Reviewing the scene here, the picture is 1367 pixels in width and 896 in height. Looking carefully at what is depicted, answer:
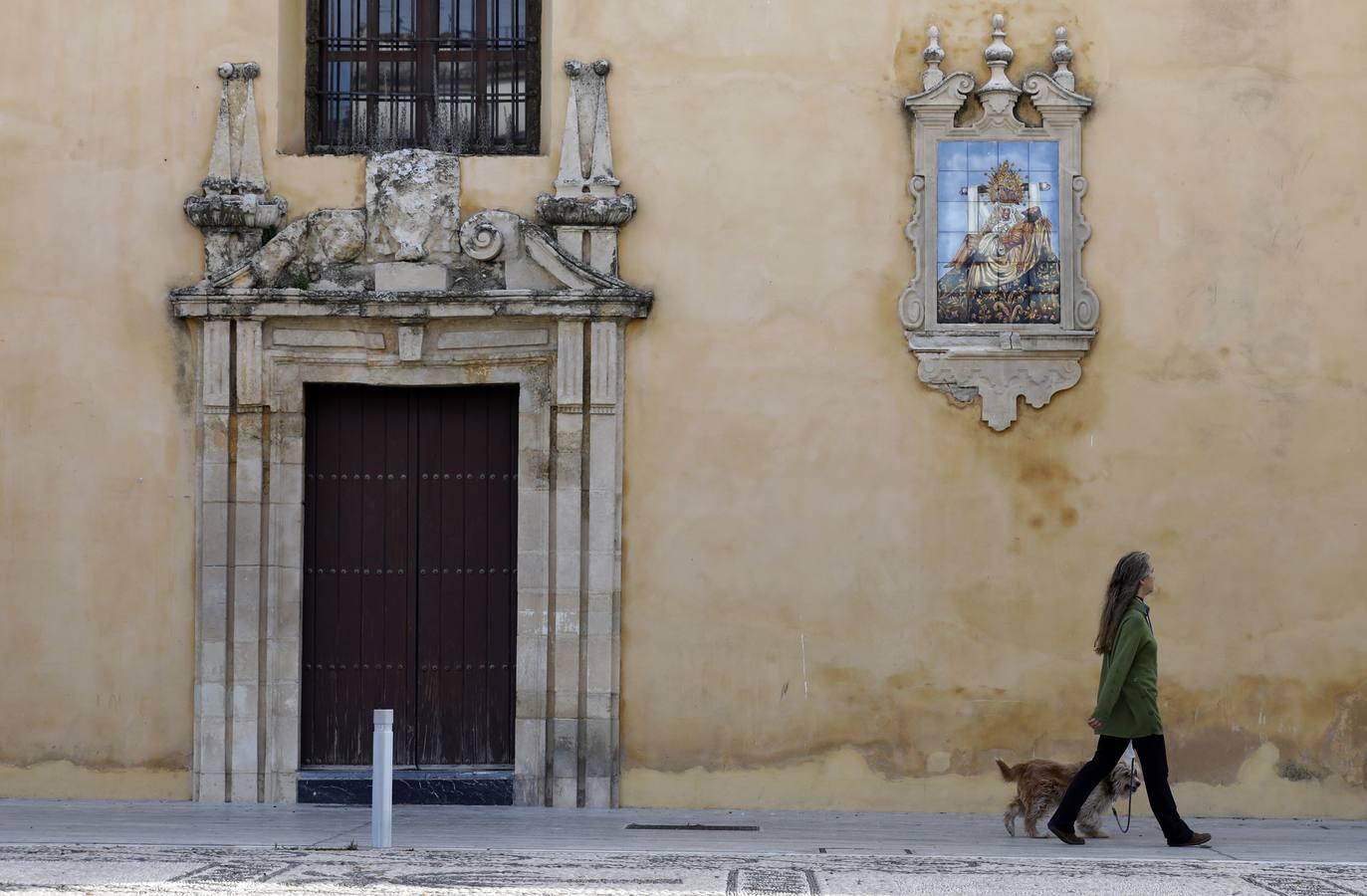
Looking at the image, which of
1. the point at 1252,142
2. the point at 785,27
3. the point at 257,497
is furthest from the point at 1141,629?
the point at 257,497

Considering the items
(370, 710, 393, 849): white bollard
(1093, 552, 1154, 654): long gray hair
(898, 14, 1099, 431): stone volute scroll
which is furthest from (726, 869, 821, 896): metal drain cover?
(898, 14, 1099, 431): stone volute scroll

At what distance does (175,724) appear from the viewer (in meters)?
11.7

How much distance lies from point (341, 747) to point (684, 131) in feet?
13.7

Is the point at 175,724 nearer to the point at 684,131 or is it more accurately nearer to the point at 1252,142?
the point at 684,131

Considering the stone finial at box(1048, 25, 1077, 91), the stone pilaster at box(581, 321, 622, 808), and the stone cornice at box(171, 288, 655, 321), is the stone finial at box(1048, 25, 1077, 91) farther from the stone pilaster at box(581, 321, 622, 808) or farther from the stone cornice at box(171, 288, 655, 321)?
the stone pilaster at box(581, 321, 622, 808)

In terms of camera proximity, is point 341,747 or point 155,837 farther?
point 341,747

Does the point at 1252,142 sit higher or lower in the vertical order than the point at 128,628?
higher

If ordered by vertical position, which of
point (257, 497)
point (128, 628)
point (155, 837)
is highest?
point (257, 497)

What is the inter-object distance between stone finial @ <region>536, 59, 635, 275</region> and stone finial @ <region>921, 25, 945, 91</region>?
185 centimetres

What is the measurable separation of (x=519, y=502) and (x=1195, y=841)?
4298 mm

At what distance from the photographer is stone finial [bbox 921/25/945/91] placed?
1163cm

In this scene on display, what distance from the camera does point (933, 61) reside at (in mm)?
11648

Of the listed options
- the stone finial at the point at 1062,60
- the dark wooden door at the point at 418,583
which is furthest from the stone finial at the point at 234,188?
the stone finial at the point at 1062,60

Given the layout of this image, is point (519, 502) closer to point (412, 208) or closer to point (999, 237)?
point (412, 208)
